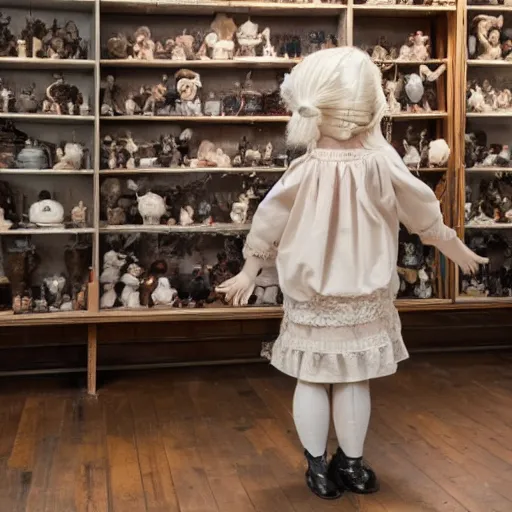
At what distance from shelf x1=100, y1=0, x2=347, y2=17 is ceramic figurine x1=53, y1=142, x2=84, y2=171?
2.27 ft

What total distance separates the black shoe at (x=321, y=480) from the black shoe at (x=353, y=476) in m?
0.04

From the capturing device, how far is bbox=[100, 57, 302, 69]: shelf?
12.3 feet

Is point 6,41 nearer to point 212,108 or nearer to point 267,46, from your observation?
point 212,108

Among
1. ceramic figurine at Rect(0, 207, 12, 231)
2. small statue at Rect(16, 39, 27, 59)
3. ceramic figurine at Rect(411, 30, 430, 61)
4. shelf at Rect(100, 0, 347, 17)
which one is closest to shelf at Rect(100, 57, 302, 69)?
shelf at Rect(100, 0, 347, 17)

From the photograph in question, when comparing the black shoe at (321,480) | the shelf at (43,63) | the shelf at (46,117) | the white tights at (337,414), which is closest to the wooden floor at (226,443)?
the black shoe at (321,480)

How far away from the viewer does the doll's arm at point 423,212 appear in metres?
2.26

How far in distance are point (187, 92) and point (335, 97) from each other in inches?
70.3

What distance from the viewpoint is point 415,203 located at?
229 cm

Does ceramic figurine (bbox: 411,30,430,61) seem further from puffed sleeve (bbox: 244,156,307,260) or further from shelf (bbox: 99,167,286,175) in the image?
puffed sleeve (bbox: 244,156,307,260)

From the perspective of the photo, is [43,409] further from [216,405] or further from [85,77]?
[85,77]

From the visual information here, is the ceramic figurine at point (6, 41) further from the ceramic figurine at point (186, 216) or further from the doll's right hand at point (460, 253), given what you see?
the doll's right hand at point (460, 253)

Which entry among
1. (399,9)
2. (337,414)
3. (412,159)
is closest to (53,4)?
(399,9)

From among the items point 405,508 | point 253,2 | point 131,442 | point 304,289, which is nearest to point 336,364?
point 304,289

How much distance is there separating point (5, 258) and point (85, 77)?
995mm
